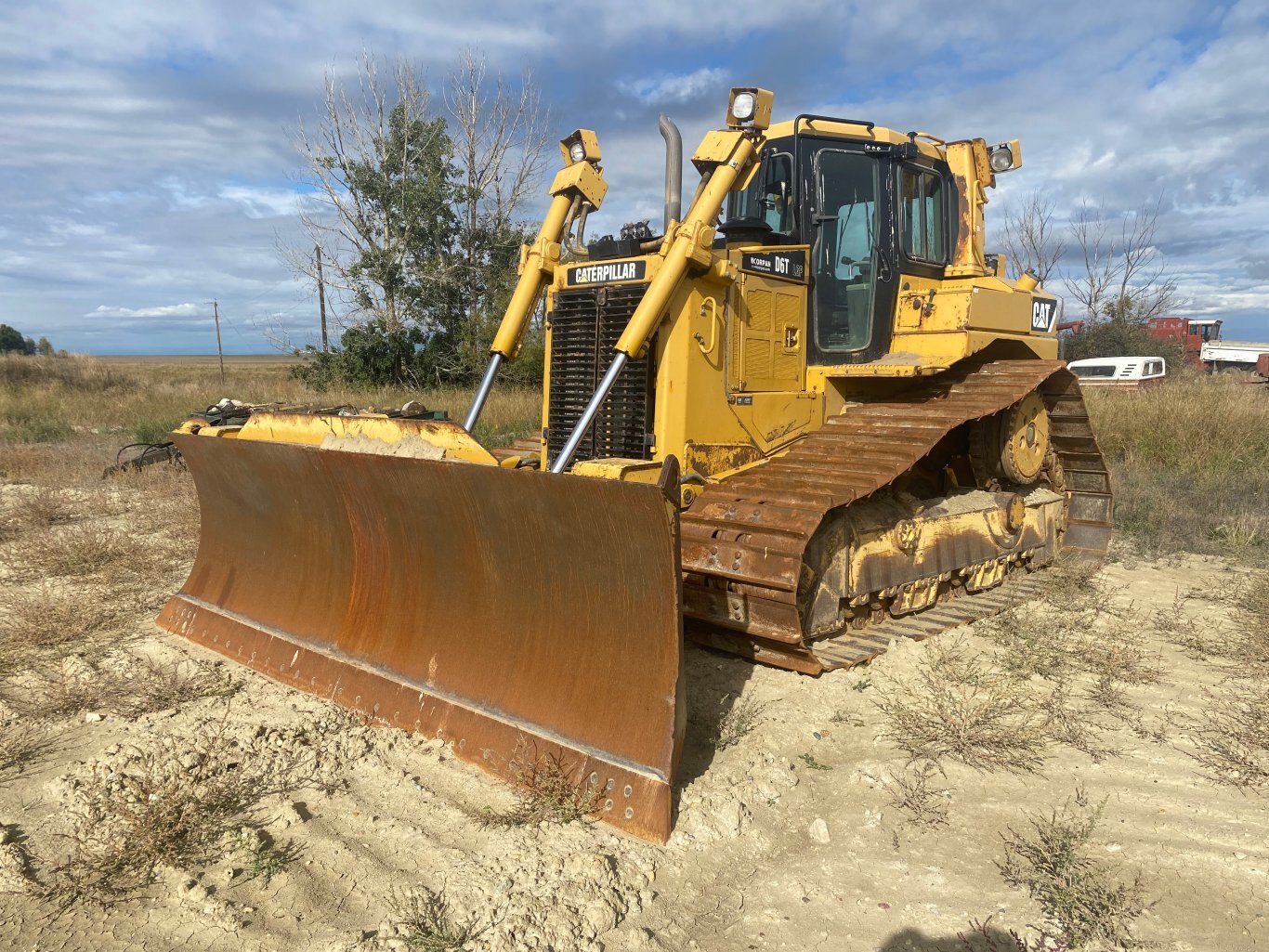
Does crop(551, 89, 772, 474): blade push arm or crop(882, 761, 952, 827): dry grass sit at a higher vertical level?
crop(551, 89, 772, 474): blade push arm

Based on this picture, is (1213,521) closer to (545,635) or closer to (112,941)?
(545,635)

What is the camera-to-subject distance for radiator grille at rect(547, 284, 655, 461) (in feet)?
16.4

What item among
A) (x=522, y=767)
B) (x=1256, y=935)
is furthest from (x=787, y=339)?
(x=1256, y=935)

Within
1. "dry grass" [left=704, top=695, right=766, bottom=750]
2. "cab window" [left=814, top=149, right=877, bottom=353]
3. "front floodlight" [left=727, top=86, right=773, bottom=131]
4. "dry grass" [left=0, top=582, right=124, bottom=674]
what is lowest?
"dry grass" [left=704, top=695, right=766, bottom=750]

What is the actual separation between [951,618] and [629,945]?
3.40m

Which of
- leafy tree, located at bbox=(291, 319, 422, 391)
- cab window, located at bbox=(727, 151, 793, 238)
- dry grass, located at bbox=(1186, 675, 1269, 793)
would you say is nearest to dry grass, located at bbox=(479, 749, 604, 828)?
dry grass, located at bbox=(1186, 675, 1269, 793)

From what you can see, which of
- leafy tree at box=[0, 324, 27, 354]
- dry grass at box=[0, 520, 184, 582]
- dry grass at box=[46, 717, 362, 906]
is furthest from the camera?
leafy tree at box=[0, 324, 27, 354]

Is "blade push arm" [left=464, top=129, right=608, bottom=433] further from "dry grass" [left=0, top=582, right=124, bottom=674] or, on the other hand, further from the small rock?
the small rock

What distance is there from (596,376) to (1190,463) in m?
9.04

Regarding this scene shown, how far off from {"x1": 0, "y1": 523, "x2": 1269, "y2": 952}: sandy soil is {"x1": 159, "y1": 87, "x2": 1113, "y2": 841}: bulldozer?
29 cm

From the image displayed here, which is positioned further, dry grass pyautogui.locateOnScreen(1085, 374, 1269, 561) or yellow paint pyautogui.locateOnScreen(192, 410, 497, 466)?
dry grass pyautogui.locateOnScreen(1085, 374, 1269, 561)

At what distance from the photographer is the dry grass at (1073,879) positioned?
253 centimetres

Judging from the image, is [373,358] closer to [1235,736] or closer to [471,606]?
[471,606]

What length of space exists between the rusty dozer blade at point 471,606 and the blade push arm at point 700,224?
31.3 inches
